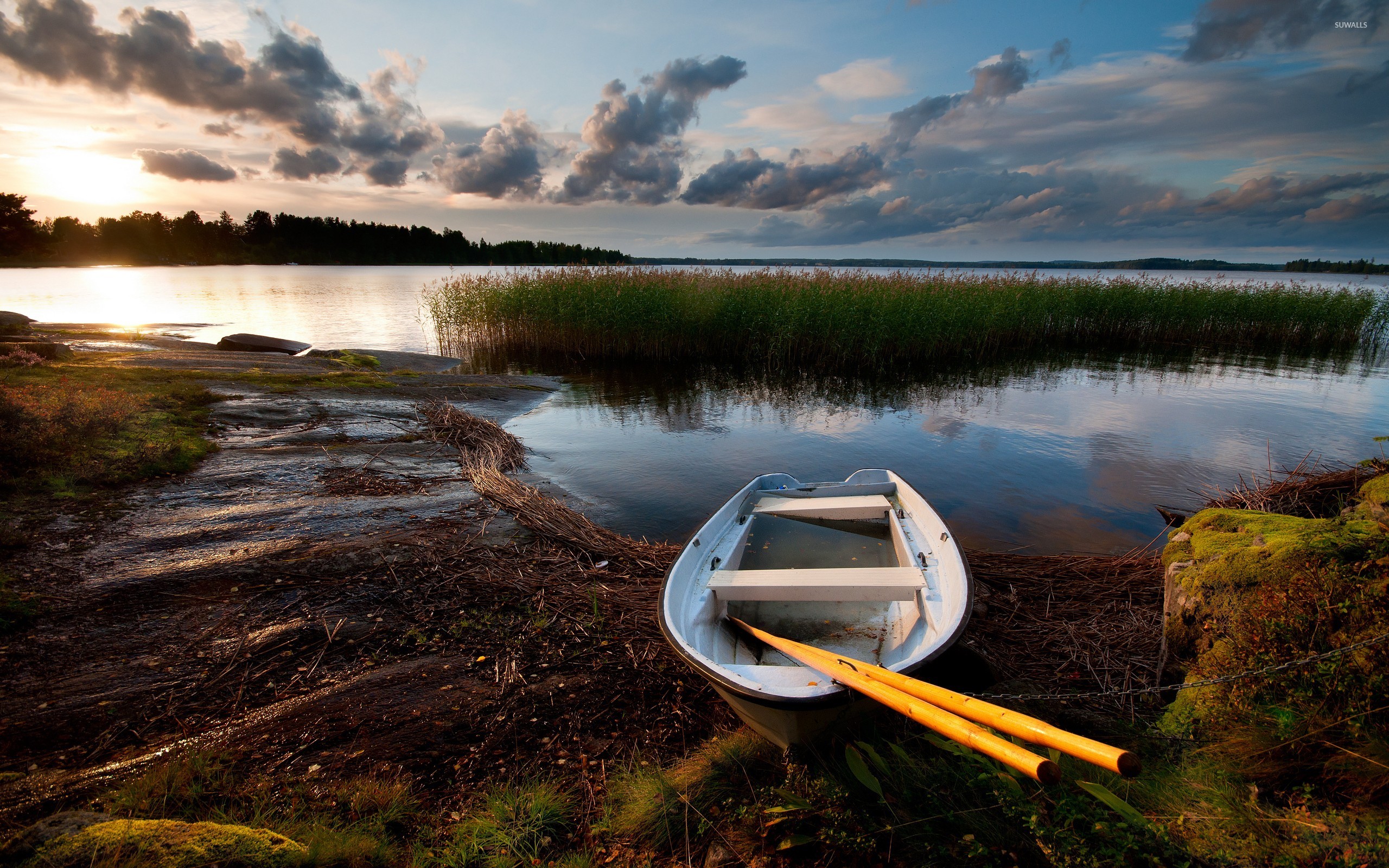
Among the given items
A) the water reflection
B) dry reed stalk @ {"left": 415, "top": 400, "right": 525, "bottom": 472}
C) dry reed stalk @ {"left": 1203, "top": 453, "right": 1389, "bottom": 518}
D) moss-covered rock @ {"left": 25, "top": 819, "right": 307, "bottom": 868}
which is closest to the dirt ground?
moss-covered rock @ {"left": 25, "top": 819, "right": 307, "bottom": 868}

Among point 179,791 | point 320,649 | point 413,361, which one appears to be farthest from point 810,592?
point 413,361

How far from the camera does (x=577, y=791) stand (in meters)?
2.86

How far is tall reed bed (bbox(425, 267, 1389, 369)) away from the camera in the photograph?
1803 centimetres

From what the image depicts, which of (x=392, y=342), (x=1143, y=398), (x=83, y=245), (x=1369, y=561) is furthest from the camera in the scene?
(x=83, y=245)

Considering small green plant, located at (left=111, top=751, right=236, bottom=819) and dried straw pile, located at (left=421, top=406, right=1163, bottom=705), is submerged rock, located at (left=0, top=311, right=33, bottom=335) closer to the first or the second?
dried straw pile, located at (left=421, top=406, right=1163, bottom=705)

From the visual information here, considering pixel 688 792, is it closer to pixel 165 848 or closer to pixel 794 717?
pixel 794 717

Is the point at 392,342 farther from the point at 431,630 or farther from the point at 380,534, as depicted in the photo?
the point at 431,630

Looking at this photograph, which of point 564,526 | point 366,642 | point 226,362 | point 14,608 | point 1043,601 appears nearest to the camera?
point 14,608

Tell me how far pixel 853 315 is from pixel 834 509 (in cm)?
1278

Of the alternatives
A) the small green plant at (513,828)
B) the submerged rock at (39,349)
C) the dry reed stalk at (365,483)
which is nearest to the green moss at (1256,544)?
the small green plant at (513,828)

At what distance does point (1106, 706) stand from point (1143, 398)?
46.9ft

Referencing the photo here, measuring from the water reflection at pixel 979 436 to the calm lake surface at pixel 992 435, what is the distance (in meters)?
0.05

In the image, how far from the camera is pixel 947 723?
6.73 feet

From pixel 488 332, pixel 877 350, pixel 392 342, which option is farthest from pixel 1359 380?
pixel 392 342
